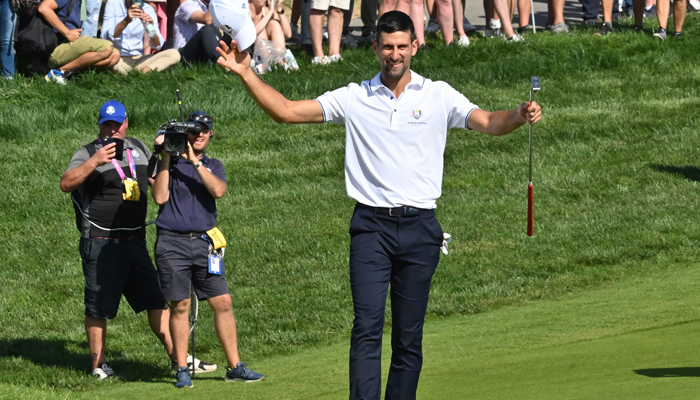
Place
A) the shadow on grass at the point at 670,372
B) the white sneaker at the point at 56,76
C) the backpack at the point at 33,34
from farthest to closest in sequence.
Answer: the white sneaker at the point at 56,76, the backpack at the point at 33,34, the shadow on grass at the point at 670,372

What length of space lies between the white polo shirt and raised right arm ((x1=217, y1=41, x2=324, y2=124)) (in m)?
0.10

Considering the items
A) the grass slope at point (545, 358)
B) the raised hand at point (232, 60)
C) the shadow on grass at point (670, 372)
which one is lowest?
the grass slope at point (545, 358)

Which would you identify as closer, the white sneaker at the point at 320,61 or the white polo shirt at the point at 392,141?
the white polo shirt at the point at 392,141

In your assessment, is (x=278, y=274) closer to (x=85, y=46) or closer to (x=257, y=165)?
(x=257, y=165)

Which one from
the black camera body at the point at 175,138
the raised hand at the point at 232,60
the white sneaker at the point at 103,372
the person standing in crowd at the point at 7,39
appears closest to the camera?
the raised hand at the point at 232,60

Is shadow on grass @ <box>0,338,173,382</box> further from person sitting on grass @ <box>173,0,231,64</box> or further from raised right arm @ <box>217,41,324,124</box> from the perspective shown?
person sitting on grass @ <box>173,0,231,64</box>

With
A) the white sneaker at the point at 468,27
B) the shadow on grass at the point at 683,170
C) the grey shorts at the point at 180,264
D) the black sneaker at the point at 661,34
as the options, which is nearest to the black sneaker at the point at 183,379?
the grey shorts at the point at 180,264

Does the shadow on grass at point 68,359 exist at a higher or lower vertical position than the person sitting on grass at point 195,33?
lower

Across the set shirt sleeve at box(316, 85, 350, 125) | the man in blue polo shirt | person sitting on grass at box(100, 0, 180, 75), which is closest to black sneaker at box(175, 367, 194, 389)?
the man in blue polo shirt

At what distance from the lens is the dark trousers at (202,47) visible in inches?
618

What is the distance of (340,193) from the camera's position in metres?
13.3

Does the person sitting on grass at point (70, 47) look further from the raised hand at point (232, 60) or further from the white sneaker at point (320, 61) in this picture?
the raised hand at point (232, 60)

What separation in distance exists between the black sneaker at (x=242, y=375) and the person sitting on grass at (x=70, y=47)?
8.56 m

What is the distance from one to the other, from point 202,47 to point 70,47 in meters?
1.98
